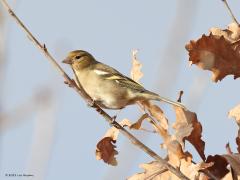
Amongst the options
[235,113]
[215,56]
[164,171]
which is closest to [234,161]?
[235,113]

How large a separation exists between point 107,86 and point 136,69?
5.51ft

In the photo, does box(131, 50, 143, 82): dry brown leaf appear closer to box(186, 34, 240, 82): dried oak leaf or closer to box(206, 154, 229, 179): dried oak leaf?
box(186, 34, 240, 82): dried oak leaf

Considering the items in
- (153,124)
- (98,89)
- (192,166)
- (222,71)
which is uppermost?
(98,89)

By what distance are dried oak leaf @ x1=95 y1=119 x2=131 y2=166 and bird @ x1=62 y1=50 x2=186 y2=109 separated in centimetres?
111

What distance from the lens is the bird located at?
4.59 metres

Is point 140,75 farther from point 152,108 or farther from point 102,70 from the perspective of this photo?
point 102,70

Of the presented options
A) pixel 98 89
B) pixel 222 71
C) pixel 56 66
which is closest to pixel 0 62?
pixel 56 66

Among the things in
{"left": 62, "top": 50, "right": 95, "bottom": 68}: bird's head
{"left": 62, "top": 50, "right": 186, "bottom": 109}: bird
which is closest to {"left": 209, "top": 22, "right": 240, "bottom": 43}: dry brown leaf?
{"left": 62, "top": 50, "right": 186, "bottom": 109}: bird

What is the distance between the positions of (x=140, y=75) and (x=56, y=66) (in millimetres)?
768

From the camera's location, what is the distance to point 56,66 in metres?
2.54

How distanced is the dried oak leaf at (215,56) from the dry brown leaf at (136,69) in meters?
0.51

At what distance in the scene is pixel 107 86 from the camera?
489cm

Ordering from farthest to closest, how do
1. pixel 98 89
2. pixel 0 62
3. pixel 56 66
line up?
pixel 98 89, pixel 56 66, pixel 0 62

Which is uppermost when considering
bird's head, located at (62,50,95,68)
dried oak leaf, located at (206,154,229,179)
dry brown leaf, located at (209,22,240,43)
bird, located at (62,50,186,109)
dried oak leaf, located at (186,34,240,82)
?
bird's head, located at (62,50,95,68)
